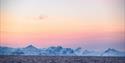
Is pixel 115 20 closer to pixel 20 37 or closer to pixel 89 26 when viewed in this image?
pixel 89 26

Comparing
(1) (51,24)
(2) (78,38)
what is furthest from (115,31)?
(1) (51,24)

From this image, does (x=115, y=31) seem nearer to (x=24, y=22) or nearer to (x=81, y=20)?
(x=81, y=20)

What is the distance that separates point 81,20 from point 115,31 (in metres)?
0.86

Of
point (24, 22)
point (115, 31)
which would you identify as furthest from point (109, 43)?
point (24, 22)

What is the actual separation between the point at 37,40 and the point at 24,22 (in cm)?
75

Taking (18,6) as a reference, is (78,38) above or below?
below

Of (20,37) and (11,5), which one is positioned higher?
(11,5)

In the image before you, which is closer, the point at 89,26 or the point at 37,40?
the point at 89,26

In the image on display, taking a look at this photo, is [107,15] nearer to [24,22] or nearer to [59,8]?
[59,8]

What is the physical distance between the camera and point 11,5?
9.02 metres

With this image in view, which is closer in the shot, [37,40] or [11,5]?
[11,5]

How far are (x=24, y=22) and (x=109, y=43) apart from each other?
215 cm

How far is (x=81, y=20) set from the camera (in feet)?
30.7

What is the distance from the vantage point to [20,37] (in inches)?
373
